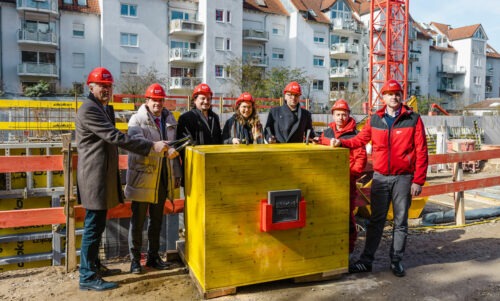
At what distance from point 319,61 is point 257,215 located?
139 feet

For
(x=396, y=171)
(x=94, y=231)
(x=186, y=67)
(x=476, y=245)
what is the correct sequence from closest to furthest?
(x=94, y=231)
(x=396, y=171)
(x=476, y=245)
(x=186, y=67)

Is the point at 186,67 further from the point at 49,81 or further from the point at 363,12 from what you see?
the point at 363,12

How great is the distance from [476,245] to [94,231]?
5.02 m

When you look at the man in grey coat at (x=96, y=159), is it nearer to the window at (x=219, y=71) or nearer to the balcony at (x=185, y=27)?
the balcony at (x=185, y=27)

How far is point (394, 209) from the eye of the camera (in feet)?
15.5

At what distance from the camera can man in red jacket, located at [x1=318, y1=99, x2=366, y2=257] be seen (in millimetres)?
4973

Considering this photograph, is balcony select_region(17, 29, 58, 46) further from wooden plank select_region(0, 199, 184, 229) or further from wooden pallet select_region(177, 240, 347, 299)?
wooden pallet select_region(177, 240, 347, 299)

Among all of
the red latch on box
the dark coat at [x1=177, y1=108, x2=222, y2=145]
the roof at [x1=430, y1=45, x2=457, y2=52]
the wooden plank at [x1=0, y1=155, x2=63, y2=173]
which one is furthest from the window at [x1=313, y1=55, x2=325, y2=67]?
the red latch on box

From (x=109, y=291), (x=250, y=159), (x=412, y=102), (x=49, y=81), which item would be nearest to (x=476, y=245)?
(x=250, y=159)

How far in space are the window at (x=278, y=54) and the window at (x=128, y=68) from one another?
1416 cm

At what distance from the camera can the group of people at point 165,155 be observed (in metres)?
4.07

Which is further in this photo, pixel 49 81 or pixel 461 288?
pixel 49 81

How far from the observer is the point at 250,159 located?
3.90 metres

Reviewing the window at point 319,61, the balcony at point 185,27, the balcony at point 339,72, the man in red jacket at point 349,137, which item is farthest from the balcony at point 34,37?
the man in red jacket at point 349,137
